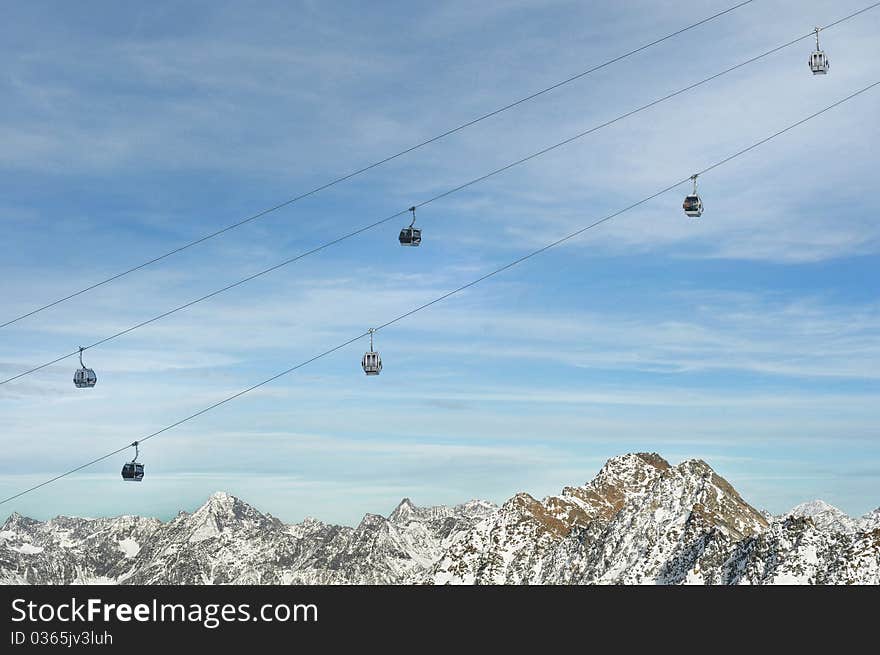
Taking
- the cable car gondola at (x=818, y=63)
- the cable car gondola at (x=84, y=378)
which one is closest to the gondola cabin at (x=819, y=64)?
the cable car gondola at (x=818, y=63)

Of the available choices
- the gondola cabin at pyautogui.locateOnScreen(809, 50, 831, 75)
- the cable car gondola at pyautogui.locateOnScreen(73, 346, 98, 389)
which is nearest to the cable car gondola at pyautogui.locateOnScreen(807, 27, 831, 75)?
the gondola cabin at pyautogui.locateOnScreen(809, 50, 831, 75)

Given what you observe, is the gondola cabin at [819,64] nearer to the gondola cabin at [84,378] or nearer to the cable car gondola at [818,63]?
the cable car gondola at [818,63]

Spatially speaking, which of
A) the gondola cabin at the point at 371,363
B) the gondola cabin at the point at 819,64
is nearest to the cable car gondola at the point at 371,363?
the gondola cabin at the point at 371,363

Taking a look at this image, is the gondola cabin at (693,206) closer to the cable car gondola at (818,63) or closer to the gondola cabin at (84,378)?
the cable car gondola at (818,63)

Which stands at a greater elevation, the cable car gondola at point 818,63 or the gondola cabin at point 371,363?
the cable car gondola at point 818,63

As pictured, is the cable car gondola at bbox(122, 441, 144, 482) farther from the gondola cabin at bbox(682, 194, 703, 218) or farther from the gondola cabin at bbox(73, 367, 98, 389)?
the gondola cabin at bbox(682, 194, 703, 218)

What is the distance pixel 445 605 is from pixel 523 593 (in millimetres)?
2920

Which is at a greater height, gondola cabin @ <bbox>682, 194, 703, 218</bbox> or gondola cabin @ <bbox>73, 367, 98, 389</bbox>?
gondola cabin @ <bbox>682, 194, 703, 218</bbox>

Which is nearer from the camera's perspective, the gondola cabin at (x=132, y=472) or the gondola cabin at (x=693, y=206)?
the gondola cabin at (x=693, y=206)

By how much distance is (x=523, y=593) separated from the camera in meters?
35.3

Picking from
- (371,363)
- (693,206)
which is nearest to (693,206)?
(693,206)

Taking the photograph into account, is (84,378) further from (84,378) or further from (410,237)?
(410,237)

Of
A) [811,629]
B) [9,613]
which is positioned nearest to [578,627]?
[811,629]

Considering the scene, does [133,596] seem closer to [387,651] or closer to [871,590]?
[387,651]
